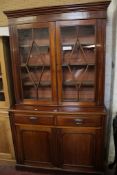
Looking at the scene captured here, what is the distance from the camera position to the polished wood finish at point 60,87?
178 cm

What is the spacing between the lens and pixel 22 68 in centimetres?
202

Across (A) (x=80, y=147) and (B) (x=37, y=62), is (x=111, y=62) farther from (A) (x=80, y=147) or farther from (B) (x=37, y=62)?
(A) (x=80, y=147)

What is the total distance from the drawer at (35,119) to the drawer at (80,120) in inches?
4.0

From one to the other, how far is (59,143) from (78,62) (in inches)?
39.5

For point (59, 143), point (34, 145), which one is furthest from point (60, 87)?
point (34, 145)

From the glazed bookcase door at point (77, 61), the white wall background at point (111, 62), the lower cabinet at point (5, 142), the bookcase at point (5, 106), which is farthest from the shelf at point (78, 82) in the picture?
the lower cabinet at point (5, 142)

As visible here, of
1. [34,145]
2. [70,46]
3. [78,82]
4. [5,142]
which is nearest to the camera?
[70,46]

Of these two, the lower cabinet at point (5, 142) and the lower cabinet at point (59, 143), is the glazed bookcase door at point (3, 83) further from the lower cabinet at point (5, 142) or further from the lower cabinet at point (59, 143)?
the lower cabinet at point (59, 143)

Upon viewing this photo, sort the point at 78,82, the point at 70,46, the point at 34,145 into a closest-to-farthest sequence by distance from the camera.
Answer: the point at 70,46 < the point at 78,82 < the point at 34,145

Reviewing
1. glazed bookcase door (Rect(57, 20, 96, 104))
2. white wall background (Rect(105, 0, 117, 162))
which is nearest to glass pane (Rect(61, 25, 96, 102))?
glazed bookcase door (Rect(57, 20, 96, 104))

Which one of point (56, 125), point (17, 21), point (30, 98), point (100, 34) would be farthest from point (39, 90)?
point (100, 34)

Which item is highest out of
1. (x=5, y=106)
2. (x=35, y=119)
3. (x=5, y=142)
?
(x=5, y=106)

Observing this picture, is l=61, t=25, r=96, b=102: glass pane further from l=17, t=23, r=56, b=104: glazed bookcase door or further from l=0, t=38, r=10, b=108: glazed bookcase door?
l=0, t=38, r=10, b=108: glazed bookcase door

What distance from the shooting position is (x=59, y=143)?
79.8 inches
